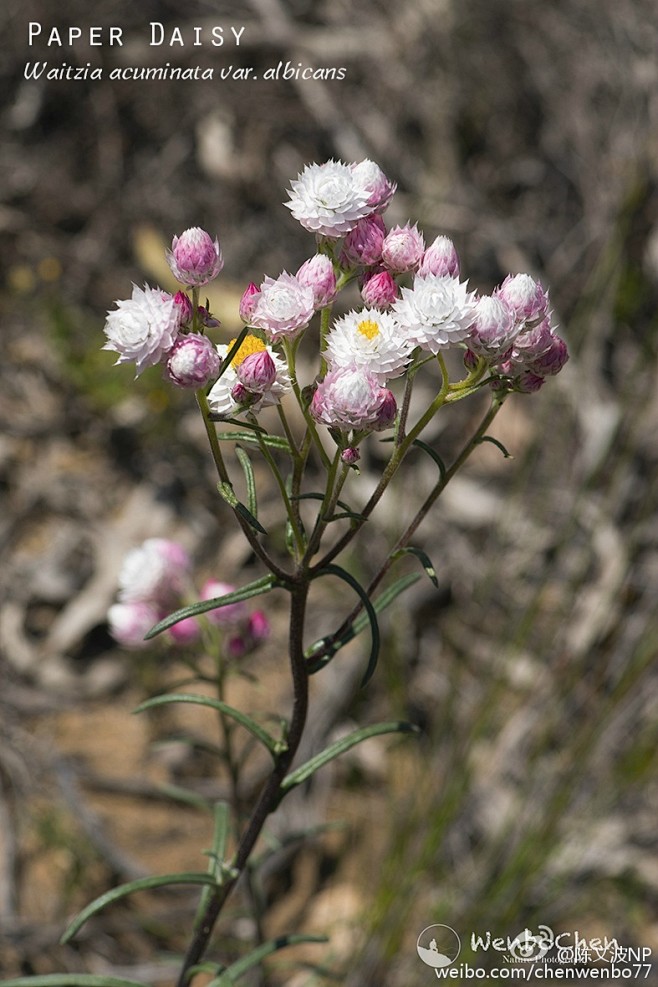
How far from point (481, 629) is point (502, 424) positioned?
1.04 meters

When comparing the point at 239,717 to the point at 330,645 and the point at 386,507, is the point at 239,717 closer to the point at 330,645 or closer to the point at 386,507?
the point at 330,645

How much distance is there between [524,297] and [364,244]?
0.78 feet

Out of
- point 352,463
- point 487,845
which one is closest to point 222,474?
point 352,463

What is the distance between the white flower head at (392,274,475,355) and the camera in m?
1.21

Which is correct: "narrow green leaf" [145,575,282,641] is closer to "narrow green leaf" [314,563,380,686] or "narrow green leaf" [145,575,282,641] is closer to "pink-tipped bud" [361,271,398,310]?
"narrow green leaf" [314,563,380,686]

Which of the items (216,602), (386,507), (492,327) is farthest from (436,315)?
(386,507)

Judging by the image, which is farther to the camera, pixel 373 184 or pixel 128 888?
pixel 128 888

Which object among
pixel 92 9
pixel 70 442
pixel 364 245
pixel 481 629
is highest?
pixel 92 9

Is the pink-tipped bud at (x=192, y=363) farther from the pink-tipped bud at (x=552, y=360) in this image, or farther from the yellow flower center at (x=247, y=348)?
the pink-tipped bud at (x=552, y=360)

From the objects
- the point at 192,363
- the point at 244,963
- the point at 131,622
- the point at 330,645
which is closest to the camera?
the point at 192,363

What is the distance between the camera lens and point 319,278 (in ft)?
4.17

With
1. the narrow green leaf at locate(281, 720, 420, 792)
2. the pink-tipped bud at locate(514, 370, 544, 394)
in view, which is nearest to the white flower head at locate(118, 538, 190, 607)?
the narrow green leaf at locate(281, 720, 420, 792)

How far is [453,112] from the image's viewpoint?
4762 mm

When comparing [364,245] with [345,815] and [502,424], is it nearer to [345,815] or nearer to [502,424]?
[345,815]
